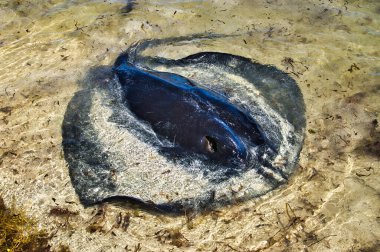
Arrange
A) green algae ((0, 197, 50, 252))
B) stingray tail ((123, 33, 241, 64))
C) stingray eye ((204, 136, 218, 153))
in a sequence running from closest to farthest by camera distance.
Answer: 1. green algae ((0, 197, 50, 252))
2. stingray eye ((204, 136, 218, 153))
3. stingray tail ((123, 33, 241, 64))

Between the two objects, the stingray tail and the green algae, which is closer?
the green algae

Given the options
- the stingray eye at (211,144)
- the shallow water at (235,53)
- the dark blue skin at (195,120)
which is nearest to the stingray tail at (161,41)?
the shallow water at (235,53)

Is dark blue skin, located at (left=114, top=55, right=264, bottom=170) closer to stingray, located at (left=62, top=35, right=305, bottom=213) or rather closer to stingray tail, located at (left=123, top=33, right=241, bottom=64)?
stingray, located at (left=62, top=35, right=305, bottom=213)

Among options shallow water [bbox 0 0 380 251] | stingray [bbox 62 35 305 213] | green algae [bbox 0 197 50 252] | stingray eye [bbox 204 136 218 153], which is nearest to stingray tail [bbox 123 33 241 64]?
shallow water [bbox 0 0 380 251]

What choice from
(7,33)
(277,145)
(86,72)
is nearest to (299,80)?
(277,145)

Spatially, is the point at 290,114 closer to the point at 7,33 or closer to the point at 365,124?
the point at 365,124

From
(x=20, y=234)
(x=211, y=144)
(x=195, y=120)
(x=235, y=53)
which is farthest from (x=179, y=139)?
(x=235, y=53)
